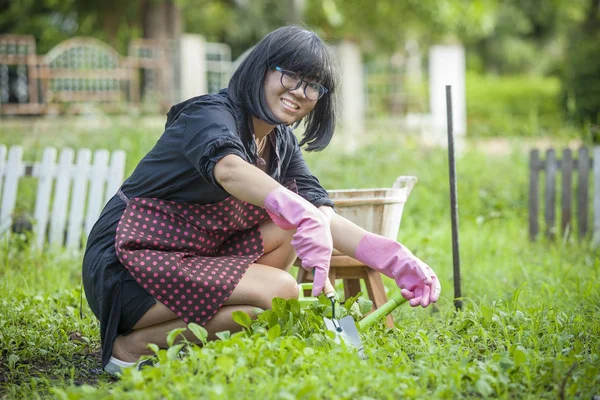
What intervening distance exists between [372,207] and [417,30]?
15.1 metres

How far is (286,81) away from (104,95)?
36.5 feet

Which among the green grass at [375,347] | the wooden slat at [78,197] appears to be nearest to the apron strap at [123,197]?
the green grass at [375,347]

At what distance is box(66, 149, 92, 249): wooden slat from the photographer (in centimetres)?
521

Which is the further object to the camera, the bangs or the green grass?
the bangs

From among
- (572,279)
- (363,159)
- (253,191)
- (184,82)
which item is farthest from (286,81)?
(184,82)

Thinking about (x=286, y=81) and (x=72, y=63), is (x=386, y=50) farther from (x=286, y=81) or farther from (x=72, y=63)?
(x=286, y=81)

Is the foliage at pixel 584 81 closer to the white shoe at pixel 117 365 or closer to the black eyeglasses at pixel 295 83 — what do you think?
the black eyeglasses at pixel 295 83

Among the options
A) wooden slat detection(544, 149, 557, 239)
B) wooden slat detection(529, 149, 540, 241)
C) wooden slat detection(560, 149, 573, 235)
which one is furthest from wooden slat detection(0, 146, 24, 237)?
wooden slat detection(560, 149, 573, 235)

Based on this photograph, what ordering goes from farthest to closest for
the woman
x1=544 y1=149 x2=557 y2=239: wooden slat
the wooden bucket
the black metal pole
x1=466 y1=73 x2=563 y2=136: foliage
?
x1=466 y1=73 x2=563 y2=136: foliage, x1=544 y1=149 x2=557 y2=239: wooden slat, the black metal pole, the wooden bucket, the woman

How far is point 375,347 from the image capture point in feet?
8.38

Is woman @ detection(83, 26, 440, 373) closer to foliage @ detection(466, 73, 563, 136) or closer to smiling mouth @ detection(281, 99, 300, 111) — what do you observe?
smiling mouth @ detection(281, 99, 300, 111)

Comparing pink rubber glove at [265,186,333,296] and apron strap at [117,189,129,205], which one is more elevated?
apron strap at [117,189,129,205]

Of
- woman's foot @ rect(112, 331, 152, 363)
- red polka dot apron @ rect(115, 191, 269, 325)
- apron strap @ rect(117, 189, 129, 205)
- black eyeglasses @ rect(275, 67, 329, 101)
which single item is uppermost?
black eyeglasses @ rect(275, 67, 329, 101)

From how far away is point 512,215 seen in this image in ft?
20.1
